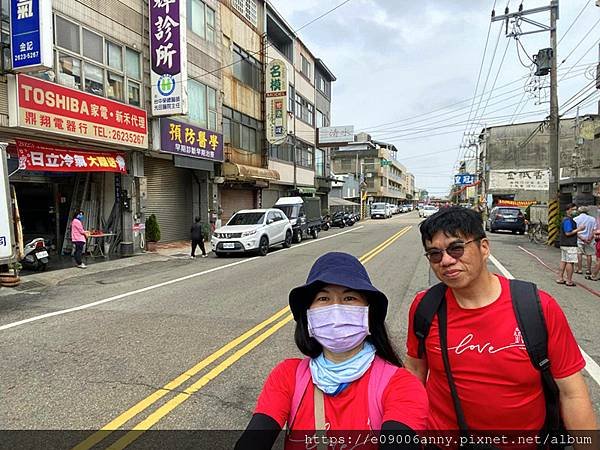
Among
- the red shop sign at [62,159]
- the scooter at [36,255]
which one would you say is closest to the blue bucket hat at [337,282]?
the red shop sign at [62,159]

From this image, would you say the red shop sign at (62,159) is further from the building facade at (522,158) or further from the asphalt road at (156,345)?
the building facade at (522,158)

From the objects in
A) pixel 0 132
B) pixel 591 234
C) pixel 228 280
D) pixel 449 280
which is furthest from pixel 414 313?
pixel 0 132

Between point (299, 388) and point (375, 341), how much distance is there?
40cm

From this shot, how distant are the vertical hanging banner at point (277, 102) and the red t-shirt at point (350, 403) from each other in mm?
26388

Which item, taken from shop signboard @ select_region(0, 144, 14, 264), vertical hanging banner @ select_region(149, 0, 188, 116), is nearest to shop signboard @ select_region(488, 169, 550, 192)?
vertical hanging banner @ select_region(149, 0, 188, 116)

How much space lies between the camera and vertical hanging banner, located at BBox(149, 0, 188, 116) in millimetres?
15812

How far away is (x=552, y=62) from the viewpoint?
19.6 metres

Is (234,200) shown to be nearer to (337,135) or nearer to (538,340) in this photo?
(337,135)

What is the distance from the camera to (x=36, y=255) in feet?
38.7

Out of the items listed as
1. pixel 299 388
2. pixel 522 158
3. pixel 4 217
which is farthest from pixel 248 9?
pixel 522 158

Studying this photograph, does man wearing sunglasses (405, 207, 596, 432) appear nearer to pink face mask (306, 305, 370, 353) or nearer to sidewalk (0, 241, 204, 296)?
pink face mask (306, 305, 370, 353)

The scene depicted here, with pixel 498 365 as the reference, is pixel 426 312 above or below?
above

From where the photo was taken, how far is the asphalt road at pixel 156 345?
3.72 meters

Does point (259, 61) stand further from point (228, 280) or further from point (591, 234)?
point (591, 234)
